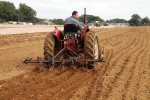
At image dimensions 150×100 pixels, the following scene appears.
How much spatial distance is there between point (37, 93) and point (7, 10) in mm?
93631

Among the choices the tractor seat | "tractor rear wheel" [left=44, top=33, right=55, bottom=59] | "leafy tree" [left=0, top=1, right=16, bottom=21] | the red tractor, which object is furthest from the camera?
"leafy tree" [left=0, top=1, right=16, bottom=21]

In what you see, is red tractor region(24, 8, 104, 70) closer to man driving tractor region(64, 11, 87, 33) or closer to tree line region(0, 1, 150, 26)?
man driving tractor region(64, 11, 87, 33)

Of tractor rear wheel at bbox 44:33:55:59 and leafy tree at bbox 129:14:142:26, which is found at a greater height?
tractor rear wheel at bbox 44:33:55:59

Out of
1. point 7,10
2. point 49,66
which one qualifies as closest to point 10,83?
point 49,66

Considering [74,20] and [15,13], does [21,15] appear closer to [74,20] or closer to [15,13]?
[15,13]

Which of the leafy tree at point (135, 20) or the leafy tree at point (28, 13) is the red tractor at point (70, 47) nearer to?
the leafy tree at point (28, 13)

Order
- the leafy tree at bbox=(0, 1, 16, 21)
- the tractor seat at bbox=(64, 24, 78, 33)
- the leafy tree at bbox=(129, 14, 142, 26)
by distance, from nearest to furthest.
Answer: the tractor seat at bbox=(64, 24, 78, 33)
the leafy tree at bbox=(0, 1, 16, 21)
the leafy tree at bbox=(129, 14, 142, 26)

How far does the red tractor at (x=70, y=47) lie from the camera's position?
8.00 metres

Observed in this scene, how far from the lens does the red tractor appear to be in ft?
26.2

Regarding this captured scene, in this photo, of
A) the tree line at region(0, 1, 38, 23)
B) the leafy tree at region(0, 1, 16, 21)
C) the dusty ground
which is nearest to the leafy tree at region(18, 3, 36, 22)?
the tree line at region(0, 1, 38, 23)

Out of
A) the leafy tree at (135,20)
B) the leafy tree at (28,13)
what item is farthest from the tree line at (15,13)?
the leafy tree at (135,20)

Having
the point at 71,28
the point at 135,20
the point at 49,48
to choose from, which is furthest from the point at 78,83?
the point at 135,20

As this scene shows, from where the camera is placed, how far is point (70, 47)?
8.65 metres

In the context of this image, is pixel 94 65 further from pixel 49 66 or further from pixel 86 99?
pixel 86 99
